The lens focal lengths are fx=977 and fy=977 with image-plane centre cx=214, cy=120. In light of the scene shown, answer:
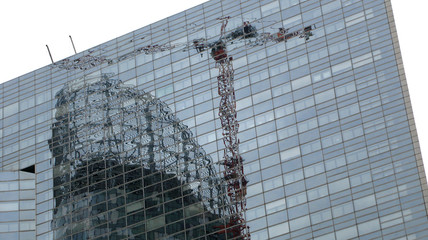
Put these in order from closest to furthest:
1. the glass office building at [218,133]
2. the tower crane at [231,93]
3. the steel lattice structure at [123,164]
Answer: the glass office building at [218,133]
the tower crane at [231,93]
the steel lattice structure at [123,164]

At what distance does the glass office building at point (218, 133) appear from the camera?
9488cm

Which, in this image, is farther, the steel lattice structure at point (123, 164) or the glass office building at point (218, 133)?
the steel lattice structure at point (123, 164)

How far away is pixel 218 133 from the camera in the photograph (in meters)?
105

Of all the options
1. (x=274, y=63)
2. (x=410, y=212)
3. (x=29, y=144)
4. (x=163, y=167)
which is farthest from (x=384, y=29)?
(x=29, y=144)

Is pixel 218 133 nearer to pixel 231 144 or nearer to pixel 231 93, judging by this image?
pixel 231 144

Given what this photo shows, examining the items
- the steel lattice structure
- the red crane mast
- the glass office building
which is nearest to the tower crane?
the red crane mast

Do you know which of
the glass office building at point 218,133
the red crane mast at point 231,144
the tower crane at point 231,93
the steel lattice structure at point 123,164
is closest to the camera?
the glass office building at point 218,133

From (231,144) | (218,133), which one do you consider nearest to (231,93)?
(218,133)

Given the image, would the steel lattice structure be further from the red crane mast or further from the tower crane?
the tower crane

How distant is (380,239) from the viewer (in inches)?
3580

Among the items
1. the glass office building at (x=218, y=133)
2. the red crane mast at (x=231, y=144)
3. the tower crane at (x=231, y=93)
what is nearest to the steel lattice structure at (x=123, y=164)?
the glass office building at (x=218, y=133)

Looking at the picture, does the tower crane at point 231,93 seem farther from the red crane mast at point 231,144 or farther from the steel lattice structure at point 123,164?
the steel lattice structure at point 123,164

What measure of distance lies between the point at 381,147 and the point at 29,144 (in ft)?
149

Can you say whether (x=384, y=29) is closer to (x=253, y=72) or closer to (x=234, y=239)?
(x=253, y=72)
